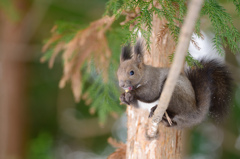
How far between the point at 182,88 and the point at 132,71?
310mm

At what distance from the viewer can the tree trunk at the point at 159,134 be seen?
5.98ft

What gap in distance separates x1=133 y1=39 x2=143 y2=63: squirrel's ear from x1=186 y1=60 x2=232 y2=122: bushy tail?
13.4 inches

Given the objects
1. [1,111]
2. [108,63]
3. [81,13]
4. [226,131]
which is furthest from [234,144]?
[1,111]

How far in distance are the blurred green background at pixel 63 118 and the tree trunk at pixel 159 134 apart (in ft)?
5.09

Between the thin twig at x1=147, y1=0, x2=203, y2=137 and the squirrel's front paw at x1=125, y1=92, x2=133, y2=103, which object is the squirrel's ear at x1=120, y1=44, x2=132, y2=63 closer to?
the squirrel's front paw at x1=125, y1=92, x2=133, y2=103

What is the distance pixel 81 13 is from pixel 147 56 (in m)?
2.57

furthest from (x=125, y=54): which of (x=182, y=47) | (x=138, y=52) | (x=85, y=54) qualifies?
(x=182, y=47)

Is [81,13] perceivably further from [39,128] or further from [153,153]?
[153,153]

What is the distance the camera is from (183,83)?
1.76 metres

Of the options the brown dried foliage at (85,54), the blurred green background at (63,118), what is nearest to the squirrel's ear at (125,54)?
the brown dried foliage at (85,54)

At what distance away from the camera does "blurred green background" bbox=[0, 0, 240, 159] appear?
12.9 feet

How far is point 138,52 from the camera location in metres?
1.78

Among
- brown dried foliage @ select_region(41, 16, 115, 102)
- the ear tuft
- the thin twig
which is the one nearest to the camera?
the thin twig

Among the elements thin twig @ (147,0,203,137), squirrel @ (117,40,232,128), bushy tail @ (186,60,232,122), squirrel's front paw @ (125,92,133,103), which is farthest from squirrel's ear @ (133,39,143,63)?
thin twig @ (147,0,203,137)
